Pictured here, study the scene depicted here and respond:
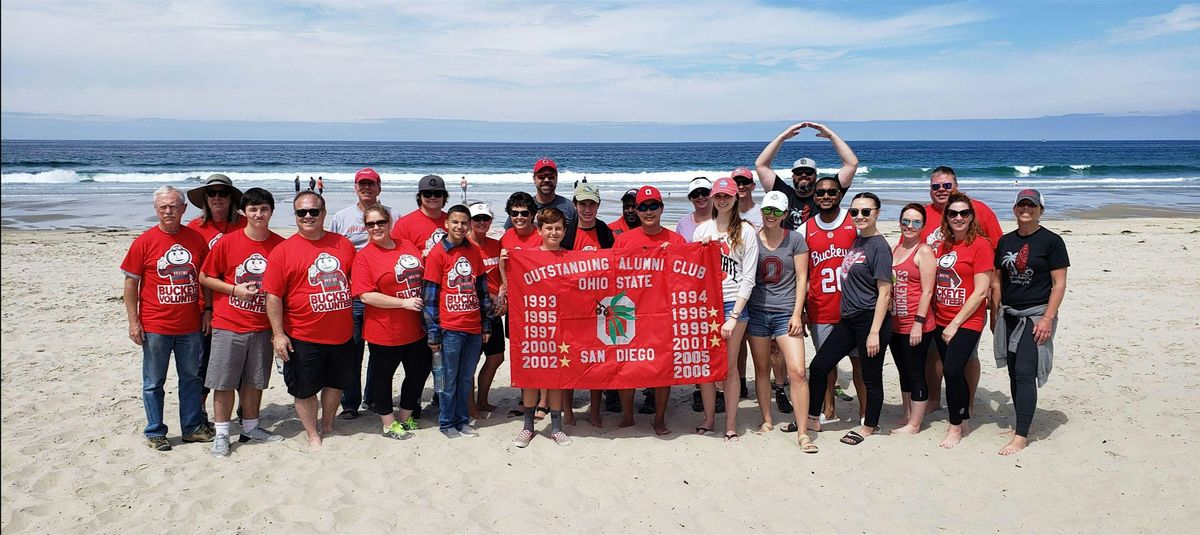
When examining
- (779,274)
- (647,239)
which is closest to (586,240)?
(647,239)

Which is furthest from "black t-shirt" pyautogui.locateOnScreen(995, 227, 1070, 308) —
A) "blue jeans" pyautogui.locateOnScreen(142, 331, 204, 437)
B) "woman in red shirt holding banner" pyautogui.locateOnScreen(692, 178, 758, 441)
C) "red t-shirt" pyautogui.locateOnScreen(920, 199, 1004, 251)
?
"blue jeans" pyautogui.locateOnScreen(142, 331, 204, 437)

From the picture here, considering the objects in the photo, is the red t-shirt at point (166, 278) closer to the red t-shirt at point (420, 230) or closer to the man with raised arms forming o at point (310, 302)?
the man with raised arms forming o at point (310, 302)

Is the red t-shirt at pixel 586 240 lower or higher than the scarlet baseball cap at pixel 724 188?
lower

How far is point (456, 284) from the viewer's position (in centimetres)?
540

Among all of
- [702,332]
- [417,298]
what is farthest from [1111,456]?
[417,298]

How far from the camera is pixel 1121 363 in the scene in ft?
24.2

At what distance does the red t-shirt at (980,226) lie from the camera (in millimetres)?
5575

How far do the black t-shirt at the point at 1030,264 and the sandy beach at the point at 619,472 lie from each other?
3.74 ft

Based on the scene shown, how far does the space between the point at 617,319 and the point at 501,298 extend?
35.1 inches

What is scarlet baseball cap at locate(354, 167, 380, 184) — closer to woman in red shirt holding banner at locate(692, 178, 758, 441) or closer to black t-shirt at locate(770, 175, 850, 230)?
woman in red shirt holding banner at locate(692, 178, 758, 441)

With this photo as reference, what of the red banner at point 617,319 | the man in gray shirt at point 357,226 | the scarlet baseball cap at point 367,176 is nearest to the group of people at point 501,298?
the red banner at point 617,319

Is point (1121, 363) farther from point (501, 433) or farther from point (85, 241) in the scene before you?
point (85, 241)

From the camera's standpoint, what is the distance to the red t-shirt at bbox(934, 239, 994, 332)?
5.28m

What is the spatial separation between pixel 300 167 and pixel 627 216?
148 ft
